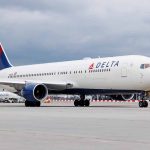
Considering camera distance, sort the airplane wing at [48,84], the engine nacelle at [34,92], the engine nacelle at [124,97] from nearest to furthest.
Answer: the engine nacelle at [34,92]
the airplane wing at [48,84]
the engine nacelle at [124,97]

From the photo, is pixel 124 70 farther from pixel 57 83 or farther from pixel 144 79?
pixel 57 83

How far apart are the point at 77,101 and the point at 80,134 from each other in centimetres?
2726

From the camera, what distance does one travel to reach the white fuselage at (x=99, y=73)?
33.7 metres

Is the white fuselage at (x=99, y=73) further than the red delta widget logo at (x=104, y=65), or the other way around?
the red delta widget logo at (x=104, y=65)

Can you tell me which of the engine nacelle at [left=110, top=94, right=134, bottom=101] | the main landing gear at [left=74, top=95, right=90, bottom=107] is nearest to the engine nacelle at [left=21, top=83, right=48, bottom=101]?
the main landing gear at [left=74, top=95, right=90, bottom=107]

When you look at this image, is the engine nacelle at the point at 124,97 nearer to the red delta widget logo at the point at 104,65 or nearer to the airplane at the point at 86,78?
the airplane at the point at 86,78

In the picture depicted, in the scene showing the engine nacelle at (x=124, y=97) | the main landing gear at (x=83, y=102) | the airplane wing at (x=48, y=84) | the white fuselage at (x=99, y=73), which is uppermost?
the white fuselage at (x=99, y=73)

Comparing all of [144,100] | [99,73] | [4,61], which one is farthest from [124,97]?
[4,61]

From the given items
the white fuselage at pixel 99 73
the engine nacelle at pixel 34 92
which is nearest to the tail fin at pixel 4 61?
the white fuselage at pixel 99 73

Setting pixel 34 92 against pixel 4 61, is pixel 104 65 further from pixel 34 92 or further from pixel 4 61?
pixel 4 61

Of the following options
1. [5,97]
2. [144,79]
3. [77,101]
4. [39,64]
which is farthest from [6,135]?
[5,97]

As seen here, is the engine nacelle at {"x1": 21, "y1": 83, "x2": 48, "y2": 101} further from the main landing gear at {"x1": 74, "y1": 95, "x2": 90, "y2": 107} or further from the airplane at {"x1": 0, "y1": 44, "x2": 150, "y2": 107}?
the main landing gear at {"x1": 74, "y1": 95, "x2": 90, "y2": 107}

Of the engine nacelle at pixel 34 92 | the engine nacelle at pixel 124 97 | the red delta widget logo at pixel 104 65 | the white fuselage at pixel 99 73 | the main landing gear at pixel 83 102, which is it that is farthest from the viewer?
the engine nacelle at pixel 124 97

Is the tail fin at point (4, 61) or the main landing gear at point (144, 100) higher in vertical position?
the tail fin at point (4, 61)
